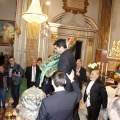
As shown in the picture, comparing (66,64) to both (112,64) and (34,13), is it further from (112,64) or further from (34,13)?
(112,64)

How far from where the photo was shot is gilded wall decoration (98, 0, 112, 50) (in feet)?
41.5

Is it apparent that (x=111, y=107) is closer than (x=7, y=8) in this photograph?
Yes

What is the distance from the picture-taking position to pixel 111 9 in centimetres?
1262

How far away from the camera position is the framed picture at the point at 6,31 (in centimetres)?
1659

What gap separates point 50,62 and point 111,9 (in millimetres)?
10188

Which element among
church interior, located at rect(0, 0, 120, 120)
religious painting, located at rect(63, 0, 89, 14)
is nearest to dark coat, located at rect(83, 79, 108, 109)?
church interior, located at rect(0, 0, 120, 120)

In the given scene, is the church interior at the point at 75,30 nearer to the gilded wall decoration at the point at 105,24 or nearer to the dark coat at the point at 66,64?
the gilded wall decoration at the point at 105,24

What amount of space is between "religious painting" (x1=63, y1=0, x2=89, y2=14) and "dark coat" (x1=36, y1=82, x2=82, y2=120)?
1093 cm

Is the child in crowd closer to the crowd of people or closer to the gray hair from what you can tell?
the crowd of people

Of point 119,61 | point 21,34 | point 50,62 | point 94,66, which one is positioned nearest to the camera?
point 50,62

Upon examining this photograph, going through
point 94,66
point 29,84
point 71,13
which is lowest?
point 29,84

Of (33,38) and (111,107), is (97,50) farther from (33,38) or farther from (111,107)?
(111,107)

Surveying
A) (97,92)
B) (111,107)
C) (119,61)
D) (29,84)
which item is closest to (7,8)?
(119,61)

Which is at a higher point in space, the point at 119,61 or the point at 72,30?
the point at 72,30
